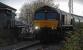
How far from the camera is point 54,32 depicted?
24.1 metres

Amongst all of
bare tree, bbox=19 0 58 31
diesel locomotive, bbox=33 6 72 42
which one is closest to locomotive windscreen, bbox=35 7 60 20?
diesel locomotive, bbox=33 6 72 42

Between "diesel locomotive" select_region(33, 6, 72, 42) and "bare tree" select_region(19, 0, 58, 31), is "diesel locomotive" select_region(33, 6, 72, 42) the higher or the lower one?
the lower one

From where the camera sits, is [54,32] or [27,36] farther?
[27,36]

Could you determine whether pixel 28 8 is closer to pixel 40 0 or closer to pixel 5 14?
pixel 40 0

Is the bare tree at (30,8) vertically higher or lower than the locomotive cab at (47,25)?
higher

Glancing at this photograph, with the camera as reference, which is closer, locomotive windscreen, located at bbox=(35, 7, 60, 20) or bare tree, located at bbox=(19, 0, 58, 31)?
locomotive windscreen, located at bbox=(35, 7, 60, 20)

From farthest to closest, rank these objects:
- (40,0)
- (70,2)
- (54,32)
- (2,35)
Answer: (40,0)
(70,2)
(2,35)
(54,32)

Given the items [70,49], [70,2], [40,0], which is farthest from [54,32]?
[40,0]

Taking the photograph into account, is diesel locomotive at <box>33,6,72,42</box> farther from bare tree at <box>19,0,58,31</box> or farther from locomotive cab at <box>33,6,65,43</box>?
bare tree at <box>19,0,58,31</box>

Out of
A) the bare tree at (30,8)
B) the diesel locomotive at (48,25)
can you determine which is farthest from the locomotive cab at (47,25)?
the bare tree at (30,8)

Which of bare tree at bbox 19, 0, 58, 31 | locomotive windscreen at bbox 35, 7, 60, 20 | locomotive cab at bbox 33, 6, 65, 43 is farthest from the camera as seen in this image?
bare tree at bbox 19, 0, 58, 31

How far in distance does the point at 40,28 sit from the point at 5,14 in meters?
5.43

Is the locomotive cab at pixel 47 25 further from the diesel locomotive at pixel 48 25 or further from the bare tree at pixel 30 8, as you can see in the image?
the bare tree at pixel 30 8

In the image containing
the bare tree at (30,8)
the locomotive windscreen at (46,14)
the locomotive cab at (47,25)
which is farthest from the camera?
the bare tree at (30,8)
